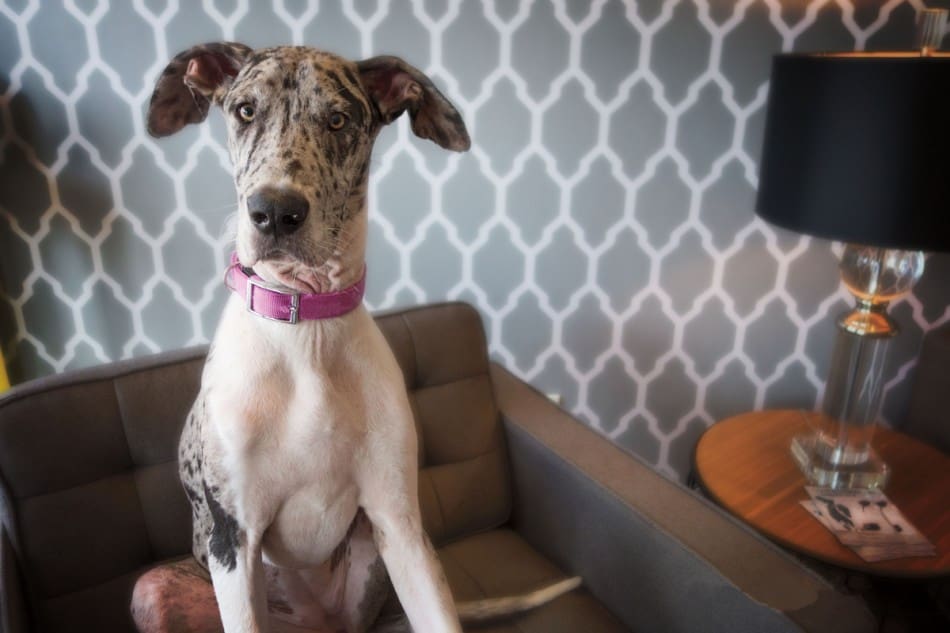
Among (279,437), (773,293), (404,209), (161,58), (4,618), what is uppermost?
(161,58)

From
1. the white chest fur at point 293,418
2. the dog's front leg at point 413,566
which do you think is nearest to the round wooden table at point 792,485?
the dog's front leg at point 413,566

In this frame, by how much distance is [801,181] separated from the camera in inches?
55.4

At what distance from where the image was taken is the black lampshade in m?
1.23

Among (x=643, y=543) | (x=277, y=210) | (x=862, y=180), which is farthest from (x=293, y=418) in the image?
(x=862, y=180)

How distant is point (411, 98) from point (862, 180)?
0.88 m

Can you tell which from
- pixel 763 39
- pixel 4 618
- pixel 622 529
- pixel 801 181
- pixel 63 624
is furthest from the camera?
pixel 763 39

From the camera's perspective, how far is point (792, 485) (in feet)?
5.26

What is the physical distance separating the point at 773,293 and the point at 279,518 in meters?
1.58

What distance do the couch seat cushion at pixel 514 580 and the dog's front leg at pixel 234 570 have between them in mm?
501

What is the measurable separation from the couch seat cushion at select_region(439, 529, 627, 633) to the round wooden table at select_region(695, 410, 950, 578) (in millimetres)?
398

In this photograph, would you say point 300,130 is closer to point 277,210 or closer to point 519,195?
point 277,210

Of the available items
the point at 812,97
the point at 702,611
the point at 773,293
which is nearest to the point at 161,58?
the point at 812,97

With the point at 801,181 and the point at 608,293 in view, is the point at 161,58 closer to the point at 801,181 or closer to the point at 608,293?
the point at 608,293

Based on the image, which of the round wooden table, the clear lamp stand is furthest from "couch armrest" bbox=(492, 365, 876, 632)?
the clear lamp stand
